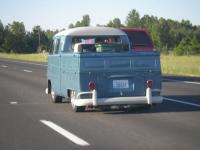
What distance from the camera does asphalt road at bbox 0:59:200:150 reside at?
870 centimetres

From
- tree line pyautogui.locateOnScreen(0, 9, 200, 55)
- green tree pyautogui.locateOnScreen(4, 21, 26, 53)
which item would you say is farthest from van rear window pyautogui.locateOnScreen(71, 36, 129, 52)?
green tree pyautogui.locateOnScreen(4, 21, 26, 53)

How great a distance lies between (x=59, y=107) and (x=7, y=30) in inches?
5935

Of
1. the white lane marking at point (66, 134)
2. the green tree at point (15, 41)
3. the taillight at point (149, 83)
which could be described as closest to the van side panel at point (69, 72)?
the white lane marking at point (66, 134)

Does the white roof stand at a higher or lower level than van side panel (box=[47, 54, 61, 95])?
higher

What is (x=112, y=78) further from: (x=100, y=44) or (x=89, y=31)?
(x=89, y=31)

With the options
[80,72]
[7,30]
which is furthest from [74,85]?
[7,30]

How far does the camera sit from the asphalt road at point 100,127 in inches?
343

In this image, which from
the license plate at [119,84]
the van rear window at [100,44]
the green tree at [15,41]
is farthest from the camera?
the green tree at [15,41]

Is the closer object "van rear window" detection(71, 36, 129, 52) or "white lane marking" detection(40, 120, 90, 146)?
"white lane marking" detection(40, 120, 90, 146)

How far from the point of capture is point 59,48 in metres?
14.8

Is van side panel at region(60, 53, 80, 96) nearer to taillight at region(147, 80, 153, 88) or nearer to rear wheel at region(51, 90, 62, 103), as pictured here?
rear wheel at region(51, 90, 62, 103)

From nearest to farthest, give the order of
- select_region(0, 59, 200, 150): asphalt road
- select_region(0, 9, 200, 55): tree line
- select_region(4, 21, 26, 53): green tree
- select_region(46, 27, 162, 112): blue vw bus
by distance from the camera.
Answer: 1. select_region(0, 59, 200, 150): asphalt road
2. select_region(46, 27, 162, 112): blue vw bus
3. select_region(0, 9, 200, 55): tree line
4. select_region(4, 21, 26, 53): green tree

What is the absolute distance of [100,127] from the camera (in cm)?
1065

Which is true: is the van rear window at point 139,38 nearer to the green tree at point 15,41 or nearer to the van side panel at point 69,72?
the van side panel at point 69,72
